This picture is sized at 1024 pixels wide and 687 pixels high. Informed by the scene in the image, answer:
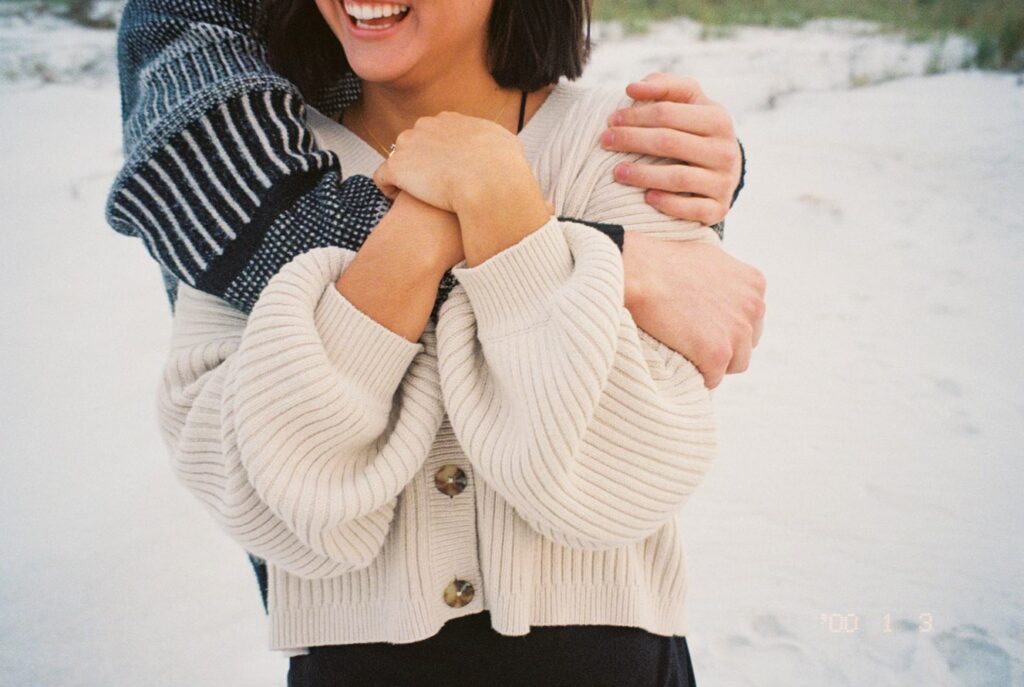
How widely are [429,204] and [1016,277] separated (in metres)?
3.34

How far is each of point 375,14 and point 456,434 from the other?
1.58 ft

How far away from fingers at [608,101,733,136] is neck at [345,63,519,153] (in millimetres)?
200

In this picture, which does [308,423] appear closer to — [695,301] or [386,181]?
[386,181]

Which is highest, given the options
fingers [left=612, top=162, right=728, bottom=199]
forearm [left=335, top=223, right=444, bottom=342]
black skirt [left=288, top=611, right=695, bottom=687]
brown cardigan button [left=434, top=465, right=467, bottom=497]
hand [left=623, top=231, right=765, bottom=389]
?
fingers [left=612, top=162, right=728, bottom=199]

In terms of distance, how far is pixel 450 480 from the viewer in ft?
2.29

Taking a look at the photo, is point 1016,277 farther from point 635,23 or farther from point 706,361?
point 635,23

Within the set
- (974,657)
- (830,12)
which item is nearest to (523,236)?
(974,657)

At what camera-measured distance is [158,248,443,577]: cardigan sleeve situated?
0.57 meters

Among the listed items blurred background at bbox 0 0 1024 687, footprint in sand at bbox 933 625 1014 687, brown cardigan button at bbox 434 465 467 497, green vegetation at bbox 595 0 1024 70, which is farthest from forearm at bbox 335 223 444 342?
green vegetation at bbox 595 0 1024 70

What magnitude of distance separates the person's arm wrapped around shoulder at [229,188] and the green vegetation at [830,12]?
220 inches

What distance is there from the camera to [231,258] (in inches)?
26.1

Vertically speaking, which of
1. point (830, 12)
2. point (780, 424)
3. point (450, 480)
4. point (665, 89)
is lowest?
point (780, 424)

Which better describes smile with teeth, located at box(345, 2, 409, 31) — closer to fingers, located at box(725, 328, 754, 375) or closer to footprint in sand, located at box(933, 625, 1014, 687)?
fingers, located at box(725, 328, 754, 375)

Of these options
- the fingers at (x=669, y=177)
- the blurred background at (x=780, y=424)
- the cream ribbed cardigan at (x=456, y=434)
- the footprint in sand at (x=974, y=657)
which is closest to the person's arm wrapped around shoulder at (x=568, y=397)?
the cream ribbed cardigan at (x=456, y=434)
